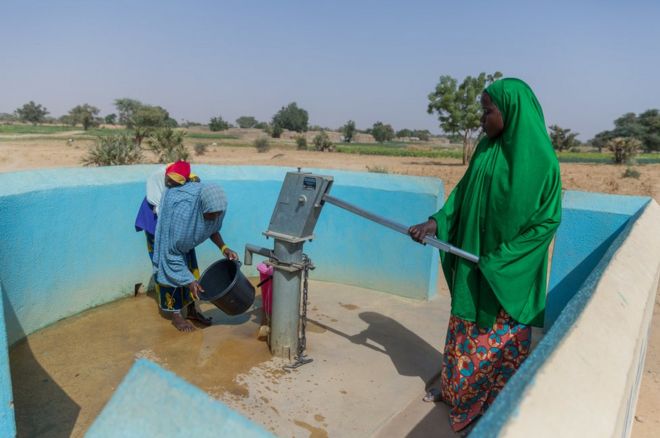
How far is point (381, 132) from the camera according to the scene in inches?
2702

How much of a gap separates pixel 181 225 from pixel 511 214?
7.49 ft

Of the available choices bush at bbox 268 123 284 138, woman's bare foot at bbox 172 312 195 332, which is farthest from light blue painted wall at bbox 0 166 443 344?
bush at bbox 268 123 284 138

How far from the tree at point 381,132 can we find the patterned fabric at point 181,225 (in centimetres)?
6674

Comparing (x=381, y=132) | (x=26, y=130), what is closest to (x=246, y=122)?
(x=381, y=132)

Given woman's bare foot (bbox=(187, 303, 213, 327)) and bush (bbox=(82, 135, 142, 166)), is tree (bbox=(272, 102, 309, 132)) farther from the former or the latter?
woman's bare foot (bbox=(187, 303, 213, 327))

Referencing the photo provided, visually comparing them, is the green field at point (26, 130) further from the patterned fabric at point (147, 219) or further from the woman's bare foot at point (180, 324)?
the woman's bare foot at point (180, 324)

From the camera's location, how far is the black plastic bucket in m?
3.31

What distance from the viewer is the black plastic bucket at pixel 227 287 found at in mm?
3309

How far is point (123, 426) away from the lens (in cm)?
101

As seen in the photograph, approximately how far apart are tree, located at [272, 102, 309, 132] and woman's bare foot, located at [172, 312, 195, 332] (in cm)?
7102

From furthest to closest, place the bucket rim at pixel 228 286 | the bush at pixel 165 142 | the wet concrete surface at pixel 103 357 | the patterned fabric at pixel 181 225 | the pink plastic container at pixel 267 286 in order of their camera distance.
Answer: the bush at pixel 165 142 < the pink plastic container at pixel 267 286 < the patterned fabric at pixel 181 225 < the bucket rim at pixel 228 286 < the wet concrete surface at pixel 103 357

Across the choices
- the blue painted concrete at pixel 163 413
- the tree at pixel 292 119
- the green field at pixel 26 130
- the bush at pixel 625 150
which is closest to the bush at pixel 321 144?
the bush at pixel 625 150

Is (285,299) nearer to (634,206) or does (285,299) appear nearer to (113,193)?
(113,193)

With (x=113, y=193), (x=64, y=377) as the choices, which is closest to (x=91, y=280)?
(x=113, y=193)
